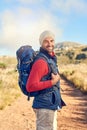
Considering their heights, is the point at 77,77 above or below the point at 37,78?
below

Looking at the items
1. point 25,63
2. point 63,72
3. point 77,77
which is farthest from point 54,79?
point 63,72

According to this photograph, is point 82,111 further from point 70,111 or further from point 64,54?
point 64,54

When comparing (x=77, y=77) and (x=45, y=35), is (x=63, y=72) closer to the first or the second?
(x=77, y=77)

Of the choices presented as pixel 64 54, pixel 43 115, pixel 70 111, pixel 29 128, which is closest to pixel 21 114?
pixel 70 111

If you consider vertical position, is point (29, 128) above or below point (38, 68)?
below

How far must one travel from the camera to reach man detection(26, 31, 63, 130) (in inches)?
253

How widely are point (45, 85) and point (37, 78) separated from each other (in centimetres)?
15

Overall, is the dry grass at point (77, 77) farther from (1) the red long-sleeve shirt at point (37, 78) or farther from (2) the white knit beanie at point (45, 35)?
(1) the red long-sleeve shirt at point (37, 78)

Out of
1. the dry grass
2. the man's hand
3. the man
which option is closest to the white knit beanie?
the man

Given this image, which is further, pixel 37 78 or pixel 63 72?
pixel 63 72

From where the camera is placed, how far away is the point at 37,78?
6445 mm

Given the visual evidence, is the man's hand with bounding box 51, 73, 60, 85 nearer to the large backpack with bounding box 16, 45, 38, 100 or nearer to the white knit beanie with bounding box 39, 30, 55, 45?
the large backpack with bounding box 16, 45, 38, 100

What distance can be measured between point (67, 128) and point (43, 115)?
5.15 m

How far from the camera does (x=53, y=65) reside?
6.61m
